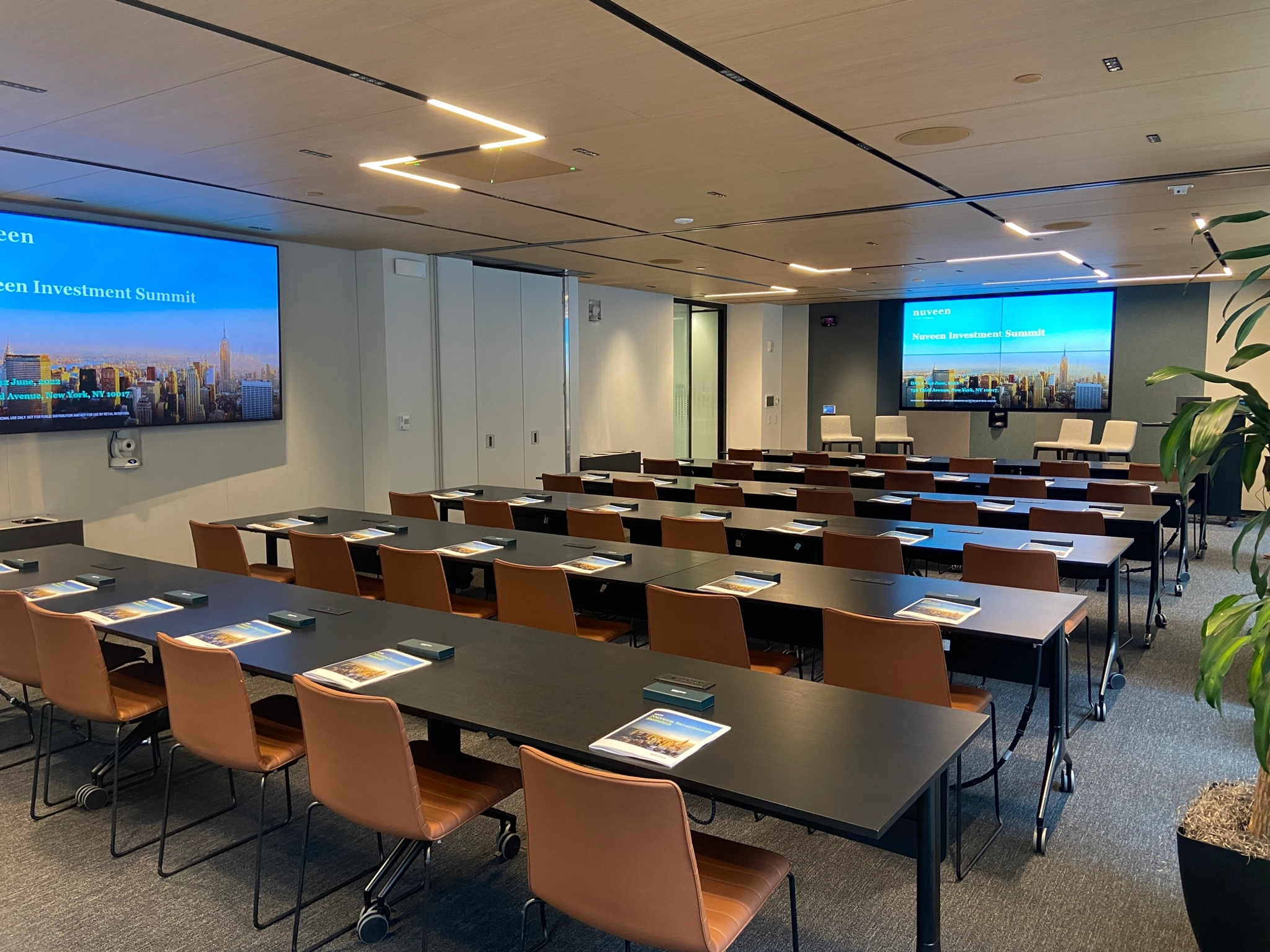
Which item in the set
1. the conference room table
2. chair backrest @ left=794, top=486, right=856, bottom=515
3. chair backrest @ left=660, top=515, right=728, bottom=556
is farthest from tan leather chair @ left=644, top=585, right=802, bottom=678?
chair backrest @ left=794, top=486, right=856, bottom=515

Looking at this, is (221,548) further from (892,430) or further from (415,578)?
(892,430)

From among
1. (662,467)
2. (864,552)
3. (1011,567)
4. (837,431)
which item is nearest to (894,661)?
(1011,567)

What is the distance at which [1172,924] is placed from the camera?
9.34ft

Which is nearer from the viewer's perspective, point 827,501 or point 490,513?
point 490,513

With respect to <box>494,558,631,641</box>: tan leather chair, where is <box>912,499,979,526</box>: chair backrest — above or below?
above

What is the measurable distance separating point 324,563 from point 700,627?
2.50 meters

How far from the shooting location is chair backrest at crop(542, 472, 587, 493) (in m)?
8.28

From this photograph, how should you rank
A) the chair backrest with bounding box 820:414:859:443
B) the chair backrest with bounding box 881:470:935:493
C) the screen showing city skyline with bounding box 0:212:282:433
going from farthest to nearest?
1. the chair backrest with bounding box 820:414:859:443
2. the chair backrest with bounding box 881:470:935:493
3. the screen showing city skyline with bounding box 0:212:282:433

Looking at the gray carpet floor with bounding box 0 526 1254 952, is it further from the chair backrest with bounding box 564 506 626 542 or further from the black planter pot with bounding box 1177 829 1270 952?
the chair backrest with bounding box 564 506 626 542

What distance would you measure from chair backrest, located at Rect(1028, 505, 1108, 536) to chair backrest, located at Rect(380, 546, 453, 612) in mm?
3788

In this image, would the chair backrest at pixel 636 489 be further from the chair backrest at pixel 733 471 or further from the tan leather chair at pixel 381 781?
the tan leather chair at pixel 381 781

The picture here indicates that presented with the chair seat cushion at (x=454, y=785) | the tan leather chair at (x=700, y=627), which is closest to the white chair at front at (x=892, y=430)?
the tan leather chair at (x=700, y=627)

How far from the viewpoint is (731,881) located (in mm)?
2137

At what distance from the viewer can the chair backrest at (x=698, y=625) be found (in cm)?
354
